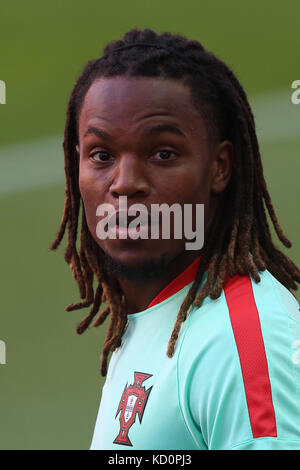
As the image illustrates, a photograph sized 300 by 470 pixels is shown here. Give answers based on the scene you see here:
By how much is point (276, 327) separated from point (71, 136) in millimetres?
905

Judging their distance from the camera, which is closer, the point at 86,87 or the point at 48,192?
the point at 86,87

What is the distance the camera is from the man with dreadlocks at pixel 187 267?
168 centimetres

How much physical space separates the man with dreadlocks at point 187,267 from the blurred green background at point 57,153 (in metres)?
2.66

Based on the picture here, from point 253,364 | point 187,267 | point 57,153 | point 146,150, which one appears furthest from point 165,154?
point 57,153

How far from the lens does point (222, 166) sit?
2.09 metres

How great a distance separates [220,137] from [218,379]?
2.16 feet

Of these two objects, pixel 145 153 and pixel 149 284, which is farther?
pixel 149 284

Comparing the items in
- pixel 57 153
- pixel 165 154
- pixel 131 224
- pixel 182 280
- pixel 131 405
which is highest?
pixel 57 153

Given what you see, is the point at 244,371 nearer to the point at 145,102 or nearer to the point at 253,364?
the point at 253,364

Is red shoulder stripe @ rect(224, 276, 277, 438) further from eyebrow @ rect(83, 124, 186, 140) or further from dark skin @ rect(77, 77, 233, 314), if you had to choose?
eyebrow @ rect(83, 124, 186, 140)

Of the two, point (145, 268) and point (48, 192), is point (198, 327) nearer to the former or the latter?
point (145, 268)

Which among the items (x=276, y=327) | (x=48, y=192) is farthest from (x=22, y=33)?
(x=276, y=327)

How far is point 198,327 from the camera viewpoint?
1.83 metres
